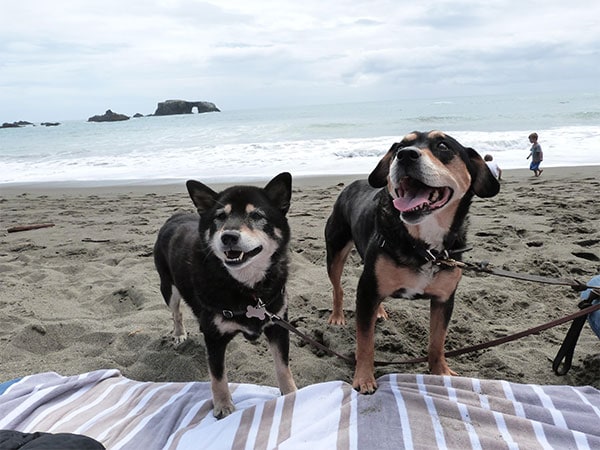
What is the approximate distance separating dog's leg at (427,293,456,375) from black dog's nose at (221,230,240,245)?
1.42 metres

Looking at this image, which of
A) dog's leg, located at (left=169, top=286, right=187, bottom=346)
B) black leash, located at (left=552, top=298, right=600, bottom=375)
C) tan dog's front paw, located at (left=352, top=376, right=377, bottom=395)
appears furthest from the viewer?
dog's leg, located at (left=169, top=286, right=187, bottom=346)

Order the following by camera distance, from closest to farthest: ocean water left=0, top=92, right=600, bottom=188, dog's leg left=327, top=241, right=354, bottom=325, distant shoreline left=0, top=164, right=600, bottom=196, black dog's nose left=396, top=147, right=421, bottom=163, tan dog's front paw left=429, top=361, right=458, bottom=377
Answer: black dog's nose left=396, top=147, right=421, bottom=163, tan dog's front paw left=429, top=361, right=458, bottom=377, dog's leg left=327, top=241, right=354, bottom=325, distant shoreline left=0, top=164, right=600, bottom=196, ocean water left=0, top=92, right=600, bottom=188

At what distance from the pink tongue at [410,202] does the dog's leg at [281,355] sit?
110cm

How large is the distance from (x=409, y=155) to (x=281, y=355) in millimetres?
1523

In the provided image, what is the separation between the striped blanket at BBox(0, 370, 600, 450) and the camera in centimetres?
239

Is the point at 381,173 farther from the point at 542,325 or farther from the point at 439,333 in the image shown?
the point at 542,325

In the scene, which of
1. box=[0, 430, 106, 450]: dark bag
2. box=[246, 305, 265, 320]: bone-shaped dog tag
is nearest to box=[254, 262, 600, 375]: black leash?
box=[246, 305, 265, 320]: bone-shaped dog tag

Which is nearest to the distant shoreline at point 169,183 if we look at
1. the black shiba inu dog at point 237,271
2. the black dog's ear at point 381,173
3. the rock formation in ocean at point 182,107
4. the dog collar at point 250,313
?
the black dog's ear at point 381,173

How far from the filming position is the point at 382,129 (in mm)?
25969

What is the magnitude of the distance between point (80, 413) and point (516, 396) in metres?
2.65

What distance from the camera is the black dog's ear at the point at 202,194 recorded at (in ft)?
10.5

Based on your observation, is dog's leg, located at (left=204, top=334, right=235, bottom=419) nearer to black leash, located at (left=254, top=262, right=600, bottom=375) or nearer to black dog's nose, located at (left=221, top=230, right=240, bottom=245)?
black leash, located at (left=254, top=262, right=600, bottom=375)

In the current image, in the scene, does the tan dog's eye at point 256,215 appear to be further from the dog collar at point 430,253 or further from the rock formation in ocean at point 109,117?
the rock formation in ocean at point 109,117

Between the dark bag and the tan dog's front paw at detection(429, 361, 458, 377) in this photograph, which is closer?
the dark bag
